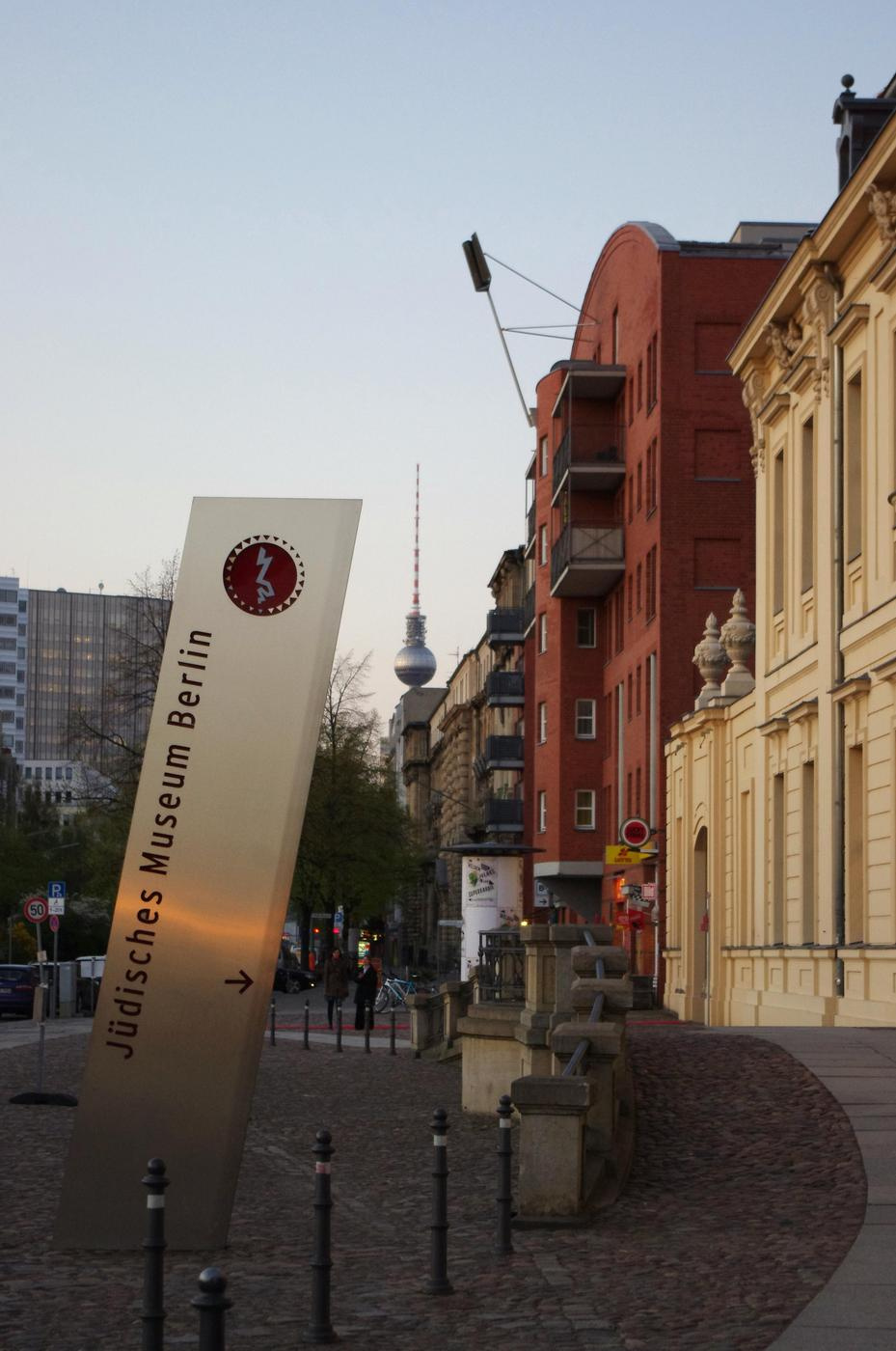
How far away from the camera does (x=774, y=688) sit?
31188 mm

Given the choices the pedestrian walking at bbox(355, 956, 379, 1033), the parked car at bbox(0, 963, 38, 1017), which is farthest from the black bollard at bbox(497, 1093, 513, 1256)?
the parked car at bbox(0, 963, 38, 1017)

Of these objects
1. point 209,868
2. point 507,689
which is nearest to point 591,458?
point 507,689

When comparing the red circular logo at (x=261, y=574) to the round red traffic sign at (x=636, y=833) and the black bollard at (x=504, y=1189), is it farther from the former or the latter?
the round red traffic sign at (x=636, y=833)

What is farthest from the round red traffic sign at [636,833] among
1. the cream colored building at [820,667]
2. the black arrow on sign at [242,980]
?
the black arrow on sign at [242,980]

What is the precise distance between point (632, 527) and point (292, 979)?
2868 cm

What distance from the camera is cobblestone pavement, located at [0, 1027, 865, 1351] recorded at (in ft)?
30.9

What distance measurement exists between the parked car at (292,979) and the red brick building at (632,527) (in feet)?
37.2

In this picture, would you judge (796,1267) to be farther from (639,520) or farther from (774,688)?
(639,520)

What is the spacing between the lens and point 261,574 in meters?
12.4

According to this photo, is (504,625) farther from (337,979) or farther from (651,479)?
(337,979)

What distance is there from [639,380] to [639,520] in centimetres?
373

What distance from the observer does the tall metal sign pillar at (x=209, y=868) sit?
39.1 feet

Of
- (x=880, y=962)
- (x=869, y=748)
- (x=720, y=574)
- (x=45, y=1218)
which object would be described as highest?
(x=720, y=574)

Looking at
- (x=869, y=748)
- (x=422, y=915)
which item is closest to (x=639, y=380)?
(x=869, y=748)
